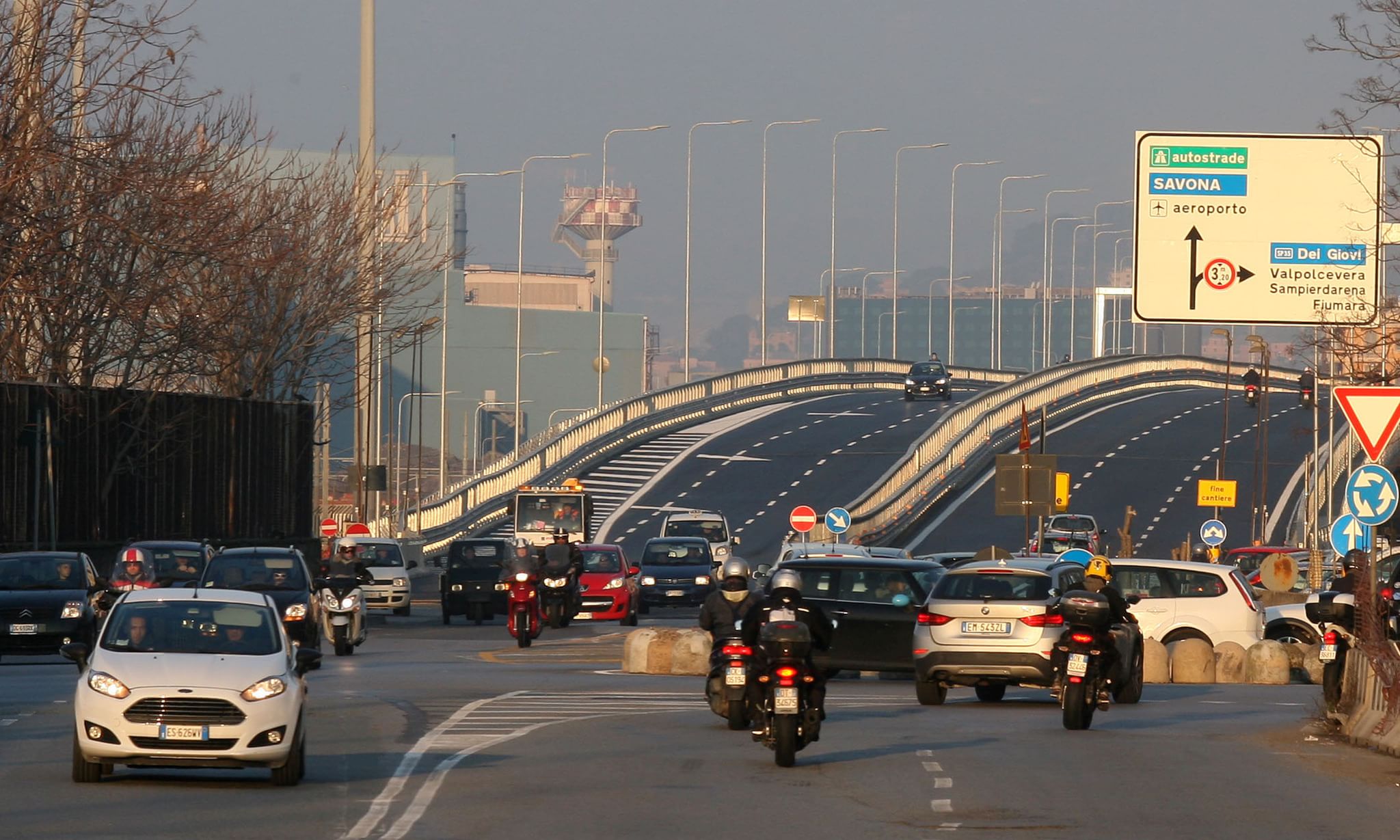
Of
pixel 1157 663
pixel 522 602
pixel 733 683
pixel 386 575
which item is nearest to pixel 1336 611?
pixel 733 683

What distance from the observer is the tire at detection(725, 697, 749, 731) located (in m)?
18.0

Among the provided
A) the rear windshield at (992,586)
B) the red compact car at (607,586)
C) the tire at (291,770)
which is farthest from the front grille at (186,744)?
the red compact car at (607,586)

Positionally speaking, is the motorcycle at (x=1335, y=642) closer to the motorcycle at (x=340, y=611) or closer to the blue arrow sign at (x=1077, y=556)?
the blue arrow sign at (x=1077, y=556)

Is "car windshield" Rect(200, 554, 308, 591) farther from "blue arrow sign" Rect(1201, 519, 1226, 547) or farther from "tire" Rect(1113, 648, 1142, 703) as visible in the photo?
"blue arrow sign" Rect(1201, 519, 1226, 547)

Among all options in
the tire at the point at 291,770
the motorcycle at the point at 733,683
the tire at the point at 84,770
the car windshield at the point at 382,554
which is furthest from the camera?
the car windshield at the point at 382,554

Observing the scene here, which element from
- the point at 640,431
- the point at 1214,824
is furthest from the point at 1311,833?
the point at 640,431

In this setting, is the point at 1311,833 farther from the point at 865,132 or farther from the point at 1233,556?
the point at 865,132

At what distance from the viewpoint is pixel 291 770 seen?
46.9 ft

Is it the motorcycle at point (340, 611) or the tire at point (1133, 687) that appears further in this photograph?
the motorcycle at point (340, 611)

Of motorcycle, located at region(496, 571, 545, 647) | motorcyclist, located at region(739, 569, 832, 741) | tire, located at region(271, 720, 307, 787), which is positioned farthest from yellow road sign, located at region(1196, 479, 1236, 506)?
tire, located at region(271, 720, 307, 787)

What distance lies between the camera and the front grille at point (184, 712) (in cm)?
1388

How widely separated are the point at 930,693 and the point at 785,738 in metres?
7.07

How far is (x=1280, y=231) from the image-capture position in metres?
27.5

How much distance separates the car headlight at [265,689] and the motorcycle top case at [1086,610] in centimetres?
804
